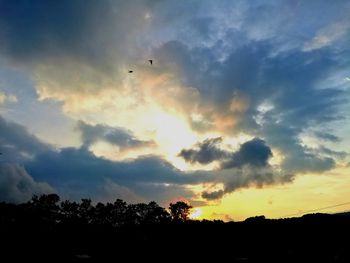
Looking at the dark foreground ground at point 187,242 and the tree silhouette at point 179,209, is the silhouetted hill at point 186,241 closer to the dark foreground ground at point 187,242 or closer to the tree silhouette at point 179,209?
the dark foreground ground at point 187,242

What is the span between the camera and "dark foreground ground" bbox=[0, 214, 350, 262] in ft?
146

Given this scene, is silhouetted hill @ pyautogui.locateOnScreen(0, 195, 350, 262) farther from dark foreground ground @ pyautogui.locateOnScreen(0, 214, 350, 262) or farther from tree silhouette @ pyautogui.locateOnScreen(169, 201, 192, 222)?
tree silhouette @ pyautogui.locateOnScreen(169, 201, 192, 222)

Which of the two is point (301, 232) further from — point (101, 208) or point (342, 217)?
point (101, 208)

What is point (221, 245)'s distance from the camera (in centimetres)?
5538

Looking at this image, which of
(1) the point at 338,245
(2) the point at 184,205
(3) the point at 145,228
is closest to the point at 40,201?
(2) the point at 184,205

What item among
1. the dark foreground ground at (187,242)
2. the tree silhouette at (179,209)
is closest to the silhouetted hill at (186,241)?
the dark foreground ground at (187,242)

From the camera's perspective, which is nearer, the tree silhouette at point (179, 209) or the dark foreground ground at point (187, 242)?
the dark foreground ground at point (187, 242)

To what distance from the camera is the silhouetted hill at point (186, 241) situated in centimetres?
4447

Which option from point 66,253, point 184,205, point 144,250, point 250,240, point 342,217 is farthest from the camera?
point 184,205

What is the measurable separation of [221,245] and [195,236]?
456cm

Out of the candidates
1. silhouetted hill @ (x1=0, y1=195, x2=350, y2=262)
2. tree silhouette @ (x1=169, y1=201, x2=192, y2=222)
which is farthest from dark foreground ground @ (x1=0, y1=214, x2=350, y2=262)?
tree silhouette @ (x1=169, y1=201, x2=192, y2=222)

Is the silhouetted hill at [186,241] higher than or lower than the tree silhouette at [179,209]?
lower

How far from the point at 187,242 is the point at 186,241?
456 millimetres

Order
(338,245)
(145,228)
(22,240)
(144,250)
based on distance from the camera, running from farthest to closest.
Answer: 1. (145,228)
2. (338,245)
3. (144,250)
4. (22,240)
